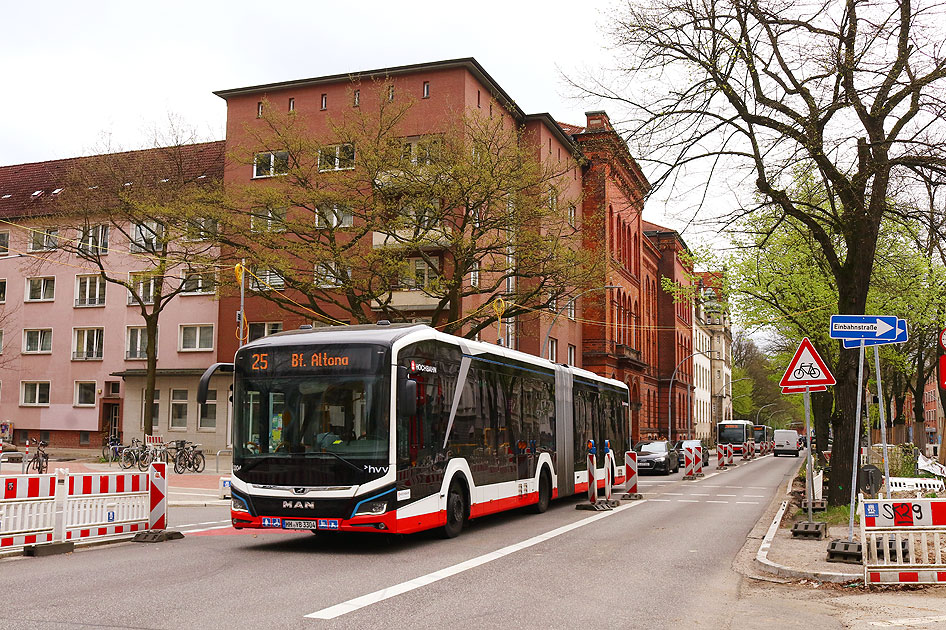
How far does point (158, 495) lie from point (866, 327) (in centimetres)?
1010

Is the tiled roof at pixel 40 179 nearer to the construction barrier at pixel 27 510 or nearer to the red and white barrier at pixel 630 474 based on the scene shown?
the red and white barrier at pixel 630 474

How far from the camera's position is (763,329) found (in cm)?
3691

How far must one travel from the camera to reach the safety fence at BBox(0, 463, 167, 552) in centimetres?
1164

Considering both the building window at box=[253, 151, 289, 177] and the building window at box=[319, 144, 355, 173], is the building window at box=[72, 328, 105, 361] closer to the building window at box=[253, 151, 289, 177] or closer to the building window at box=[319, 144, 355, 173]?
the building window at box=[253, 151, 289, 177]

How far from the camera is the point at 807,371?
535 inches

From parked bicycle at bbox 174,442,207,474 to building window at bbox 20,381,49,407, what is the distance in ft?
67.9

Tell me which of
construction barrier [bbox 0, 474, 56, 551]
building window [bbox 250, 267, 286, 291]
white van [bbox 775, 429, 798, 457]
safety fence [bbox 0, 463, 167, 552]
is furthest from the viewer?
white van [bbox 775, 429, 798, 457]

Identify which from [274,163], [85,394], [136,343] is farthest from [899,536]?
[85,394]

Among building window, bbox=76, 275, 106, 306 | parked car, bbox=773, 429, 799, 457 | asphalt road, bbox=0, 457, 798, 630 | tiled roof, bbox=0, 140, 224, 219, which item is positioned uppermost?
tiled roof, bbox=0, 140, 224, 219

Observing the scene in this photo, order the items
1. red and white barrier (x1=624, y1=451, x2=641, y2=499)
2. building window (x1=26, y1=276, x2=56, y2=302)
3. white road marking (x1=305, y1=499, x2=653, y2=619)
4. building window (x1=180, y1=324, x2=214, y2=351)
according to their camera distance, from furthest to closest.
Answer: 1. building window (x1=26, y1=276, x2=56, y2=302)
2. building window (x1=180, y1=324, x2=214, y2=351)
3. red and white barrier (x1=624, y1=451, x2=641, y2=499)
4. white road marking (x1=305, y1=499, x2=653, y2=619)

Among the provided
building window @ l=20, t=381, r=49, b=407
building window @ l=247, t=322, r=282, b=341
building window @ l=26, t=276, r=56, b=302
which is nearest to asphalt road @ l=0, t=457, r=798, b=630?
building window @ l=247, t=322, r=282, b=341

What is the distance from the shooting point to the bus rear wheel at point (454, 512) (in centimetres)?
1389

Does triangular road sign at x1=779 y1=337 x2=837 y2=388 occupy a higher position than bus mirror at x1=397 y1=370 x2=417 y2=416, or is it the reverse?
triangular road sign at x1=779 y1=337 x2=837 y2=388

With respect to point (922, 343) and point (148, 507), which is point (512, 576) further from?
point (922, 343)
